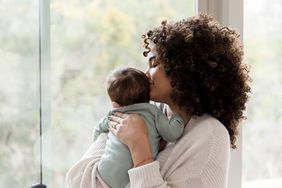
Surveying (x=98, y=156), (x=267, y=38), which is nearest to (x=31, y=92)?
(x=98, y=156)

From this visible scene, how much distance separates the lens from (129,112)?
1.46 m

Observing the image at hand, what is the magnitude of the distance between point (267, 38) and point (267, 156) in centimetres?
55

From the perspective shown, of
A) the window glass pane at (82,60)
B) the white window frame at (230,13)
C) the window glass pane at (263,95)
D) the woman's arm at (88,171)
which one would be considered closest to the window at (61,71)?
the window glass pane at (82,60)

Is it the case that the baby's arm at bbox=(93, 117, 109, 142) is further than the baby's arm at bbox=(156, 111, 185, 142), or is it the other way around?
the baby's arm at bbox=(93, 117, 109, 142)

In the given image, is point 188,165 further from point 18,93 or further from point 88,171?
point 18,93

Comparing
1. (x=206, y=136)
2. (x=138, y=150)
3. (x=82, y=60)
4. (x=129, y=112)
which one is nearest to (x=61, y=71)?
(x=82, y=60)

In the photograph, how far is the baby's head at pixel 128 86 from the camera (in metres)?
1.41

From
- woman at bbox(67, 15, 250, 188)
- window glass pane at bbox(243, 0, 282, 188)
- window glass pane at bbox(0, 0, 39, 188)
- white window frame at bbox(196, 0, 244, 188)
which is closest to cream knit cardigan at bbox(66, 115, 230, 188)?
woman at bbox(67, 15, 250, 188)

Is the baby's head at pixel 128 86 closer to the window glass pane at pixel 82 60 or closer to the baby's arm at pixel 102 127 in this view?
the baby's arm at pixel 102 127

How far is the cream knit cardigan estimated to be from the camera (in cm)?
135

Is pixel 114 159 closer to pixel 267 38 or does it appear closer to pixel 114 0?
pixel 114 0

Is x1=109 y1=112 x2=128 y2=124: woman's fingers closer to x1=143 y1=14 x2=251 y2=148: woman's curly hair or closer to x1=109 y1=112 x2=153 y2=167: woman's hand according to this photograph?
x1=109 y1=112 x2=153 y2=167: woman's hand

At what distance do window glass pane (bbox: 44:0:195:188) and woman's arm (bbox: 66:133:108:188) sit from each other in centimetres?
34

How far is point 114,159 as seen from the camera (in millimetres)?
1410
